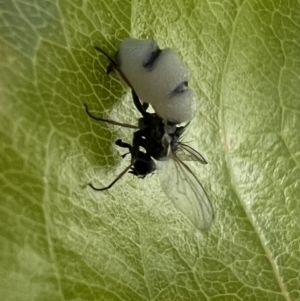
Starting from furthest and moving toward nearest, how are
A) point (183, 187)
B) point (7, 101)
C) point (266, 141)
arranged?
1. point (266, 141)
2. point (183, 187)
3. point (7, 101)

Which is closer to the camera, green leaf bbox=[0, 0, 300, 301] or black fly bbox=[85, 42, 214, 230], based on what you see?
green leaf bbox=[0, 0, 300, 301]

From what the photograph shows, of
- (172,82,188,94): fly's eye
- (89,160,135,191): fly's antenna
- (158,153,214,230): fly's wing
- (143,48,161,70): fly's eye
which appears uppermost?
(143,48,161,70): fly's eye

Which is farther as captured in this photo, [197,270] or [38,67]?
[197,270]

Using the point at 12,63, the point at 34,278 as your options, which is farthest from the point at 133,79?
the point at 34,278

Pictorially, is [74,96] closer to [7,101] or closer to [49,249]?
[7,101]

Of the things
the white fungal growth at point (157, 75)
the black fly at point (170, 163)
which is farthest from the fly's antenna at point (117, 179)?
the white fungal growth at point (157, 75)

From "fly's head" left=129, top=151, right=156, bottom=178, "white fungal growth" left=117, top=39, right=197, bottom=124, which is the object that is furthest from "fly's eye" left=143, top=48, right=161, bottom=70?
"fly's head" left=129, top=151, right=156, bottom=178

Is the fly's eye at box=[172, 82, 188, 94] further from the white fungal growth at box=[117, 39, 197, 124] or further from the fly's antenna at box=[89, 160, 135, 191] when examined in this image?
the fly's antenna at box=[89, 160, 135, 191]
